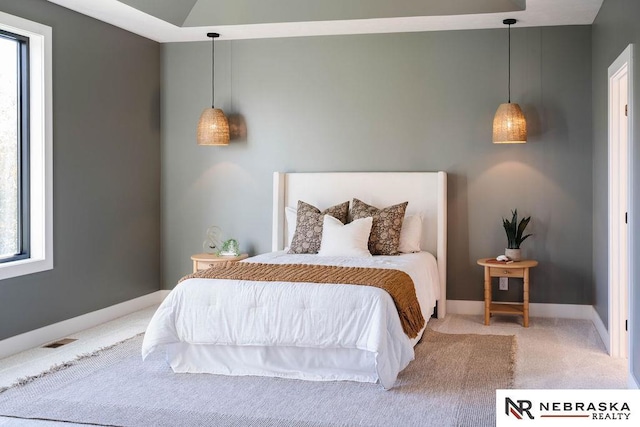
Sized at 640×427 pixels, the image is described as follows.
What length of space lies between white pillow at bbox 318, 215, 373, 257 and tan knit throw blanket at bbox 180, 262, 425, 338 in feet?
2.15

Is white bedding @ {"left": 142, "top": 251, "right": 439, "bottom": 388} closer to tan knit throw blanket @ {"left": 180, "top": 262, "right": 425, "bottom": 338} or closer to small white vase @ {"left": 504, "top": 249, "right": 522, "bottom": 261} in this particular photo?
tan knit throw blanket @ {"left": 180, "top": 262, "right": 425, "bottom": 338}

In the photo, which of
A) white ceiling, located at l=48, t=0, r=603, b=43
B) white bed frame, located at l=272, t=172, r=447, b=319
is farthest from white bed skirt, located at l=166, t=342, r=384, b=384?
white ceiling, located at l=48, t=0, r=603, b=43

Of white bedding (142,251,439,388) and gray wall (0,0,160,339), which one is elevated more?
gray wall (0,0,160,339)

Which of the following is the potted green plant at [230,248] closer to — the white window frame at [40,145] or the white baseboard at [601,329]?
the white window frame at [40,145]

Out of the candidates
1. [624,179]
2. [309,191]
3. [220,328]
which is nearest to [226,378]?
[220,328]

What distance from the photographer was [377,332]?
3.91m

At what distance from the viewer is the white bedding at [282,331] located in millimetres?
4004

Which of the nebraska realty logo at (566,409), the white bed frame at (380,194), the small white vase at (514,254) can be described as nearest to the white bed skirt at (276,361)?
the nebraska realty logo at (566,409)

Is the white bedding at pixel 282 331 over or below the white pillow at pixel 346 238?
below

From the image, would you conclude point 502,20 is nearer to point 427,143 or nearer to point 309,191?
point 427,143

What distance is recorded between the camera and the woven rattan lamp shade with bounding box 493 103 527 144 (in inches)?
221

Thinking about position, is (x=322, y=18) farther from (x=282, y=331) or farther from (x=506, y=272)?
(x=282, y=331)

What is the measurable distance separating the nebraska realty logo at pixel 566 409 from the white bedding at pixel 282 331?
95cm

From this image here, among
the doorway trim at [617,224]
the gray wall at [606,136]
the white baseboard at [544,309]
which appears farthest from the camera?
the white baseboard at [544,309]
